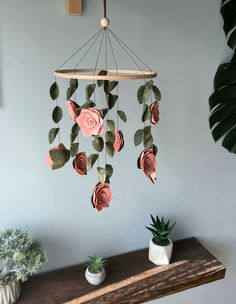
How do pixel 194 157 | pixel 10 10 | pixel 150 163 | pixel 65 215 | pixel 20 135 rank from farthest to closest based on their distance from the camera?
pixel 194 157 → pixel 65 215 → pixel 20 135 → pixel 10 10 → pixel 150 163

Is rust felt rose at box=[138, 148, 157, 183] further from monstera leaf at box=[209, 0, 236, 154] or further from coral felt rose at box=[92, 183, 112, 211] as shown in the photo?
monstera leaf at box=[209, 0, 236, 154]

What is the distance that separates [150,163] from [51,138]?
255mm

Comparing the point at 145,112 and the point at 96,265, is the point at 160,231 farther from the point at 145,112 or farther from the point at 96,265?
the point at 145,112

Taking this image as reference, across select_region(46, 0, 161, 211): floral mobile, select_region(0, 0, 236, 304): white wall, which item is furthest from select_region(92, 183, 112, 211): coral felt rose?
select_region(0, 0, 236, 304): white wall

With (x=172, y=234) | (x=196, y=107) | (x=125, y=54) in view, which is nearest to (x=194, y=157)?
(x=196, y=107)

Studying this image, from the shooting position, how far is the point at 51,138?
33.1 inches

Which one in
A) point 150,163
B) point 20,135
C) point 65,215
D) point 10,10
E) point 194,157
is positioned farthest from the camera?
point 194,157

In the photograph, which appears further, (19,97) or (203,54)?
(203,54)

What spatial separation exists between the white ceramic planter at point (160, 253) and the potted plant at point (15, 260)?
43cm

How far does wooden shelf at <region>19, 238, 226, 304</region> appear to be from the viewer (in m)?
1.13

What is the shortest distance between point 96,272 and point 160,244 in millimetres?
267

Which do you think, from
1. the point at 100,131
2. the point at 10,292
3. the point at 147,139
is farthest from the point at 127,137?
the point at 10,292

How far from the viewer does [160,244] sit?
1.28 meters

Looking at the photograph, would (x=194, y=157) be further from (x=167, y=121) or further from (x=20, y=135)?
(x=20, y=135)
